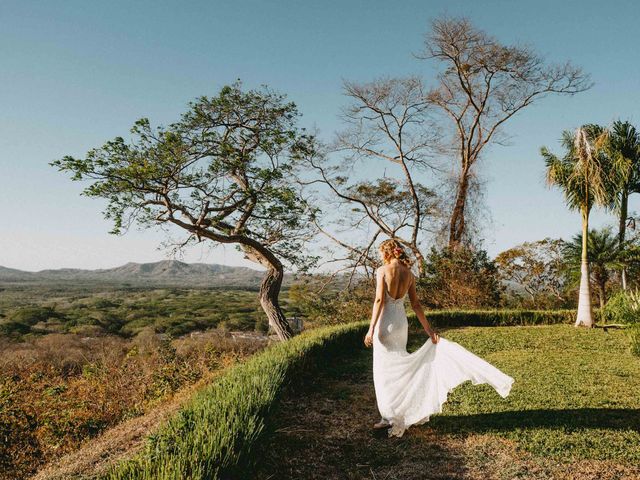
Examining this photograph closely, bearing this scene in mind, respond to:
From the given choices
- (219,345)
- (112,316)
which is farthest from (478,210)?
(112,316)

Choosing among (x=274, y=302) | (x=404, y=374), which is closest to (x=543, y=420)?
(x=404, y=374)

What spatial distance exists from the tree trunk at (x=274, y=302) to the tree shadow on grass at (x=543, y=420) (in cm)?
667

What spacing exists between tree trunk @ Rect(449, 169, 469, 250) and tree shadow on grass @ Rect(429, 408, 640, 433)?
50.1 ft

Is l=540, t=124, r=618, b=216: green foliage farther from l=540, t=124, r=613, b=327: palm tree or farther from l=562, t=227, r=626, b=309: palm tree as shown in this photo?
l=562, t=227, r=626, b=309: palm tree

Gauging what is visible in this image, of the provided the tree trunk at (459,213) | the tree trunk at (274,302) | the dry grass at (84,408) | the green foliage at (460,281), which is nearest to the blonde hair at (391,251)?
the dry grass at (84,408)

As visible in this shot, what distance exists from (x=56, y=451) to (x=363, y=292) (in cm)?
1307

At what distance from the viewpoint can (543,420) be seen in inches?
182

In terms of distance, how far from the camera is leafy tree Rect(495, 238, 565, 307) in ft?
61.4

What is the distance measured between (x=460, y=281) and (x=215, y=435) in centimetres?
1538

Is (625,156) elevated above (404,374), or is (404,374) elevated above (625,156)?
(625,156)

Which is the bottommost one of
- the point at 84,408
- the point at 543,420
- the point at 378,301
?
the point at 84,408

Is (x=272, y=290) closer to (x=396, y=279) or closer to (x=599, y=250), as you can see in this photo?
(x=396, y=279)

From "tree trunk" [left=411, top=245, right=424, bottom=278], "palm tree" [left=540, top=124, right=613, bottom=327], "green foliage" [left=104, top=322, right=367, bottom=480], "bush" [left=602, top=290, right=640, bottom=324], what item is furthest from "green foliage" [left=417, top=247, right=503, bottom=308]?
"green foliage" [left=104, top=322, right=367, bottom=480]

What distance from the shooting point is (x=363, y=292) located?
17.9 metres
